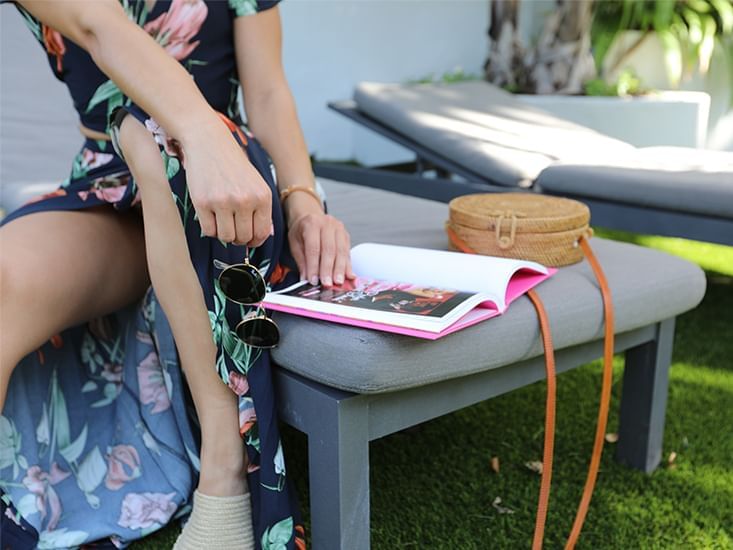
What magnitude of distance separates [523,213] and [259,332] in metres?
0.55

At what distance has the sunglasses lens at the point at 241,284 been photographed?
936 millimetres

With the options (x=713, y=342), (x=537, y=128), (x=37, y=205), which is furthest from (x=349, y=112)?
(x=37, y=205)

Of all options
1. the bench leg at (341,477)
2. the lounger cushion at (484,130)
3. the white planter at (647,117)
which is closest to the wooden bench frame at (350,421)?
the bench leg at (341,477)

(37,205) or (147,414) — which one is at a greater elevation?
(37,205)

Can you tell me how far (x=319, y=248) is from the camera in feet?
3.59

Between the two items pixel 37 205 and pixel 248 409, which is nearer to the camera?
pixel 248 409

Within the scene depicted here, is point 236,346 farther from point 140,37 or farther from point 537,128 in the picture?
point 537,128

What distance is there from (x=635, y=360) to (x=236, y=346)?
31.1 inches

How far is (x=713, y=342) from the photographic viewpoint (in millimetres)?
2078

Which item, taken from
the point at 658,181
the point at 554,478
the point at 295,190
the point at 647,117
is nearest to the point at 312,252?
the point at 295,190

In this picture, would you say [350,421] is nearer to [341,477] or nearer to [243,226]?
[341,477]

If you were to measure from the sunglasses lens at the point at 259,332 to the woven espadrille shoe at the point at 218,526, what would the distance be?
0.24 m

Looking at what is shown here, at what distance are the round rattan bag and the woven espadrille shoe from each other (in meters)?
0.58

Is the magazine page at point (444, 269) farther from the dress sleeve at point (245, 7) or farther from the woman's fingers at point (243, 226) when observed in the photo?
the dress sleeve at point (245, 7)
